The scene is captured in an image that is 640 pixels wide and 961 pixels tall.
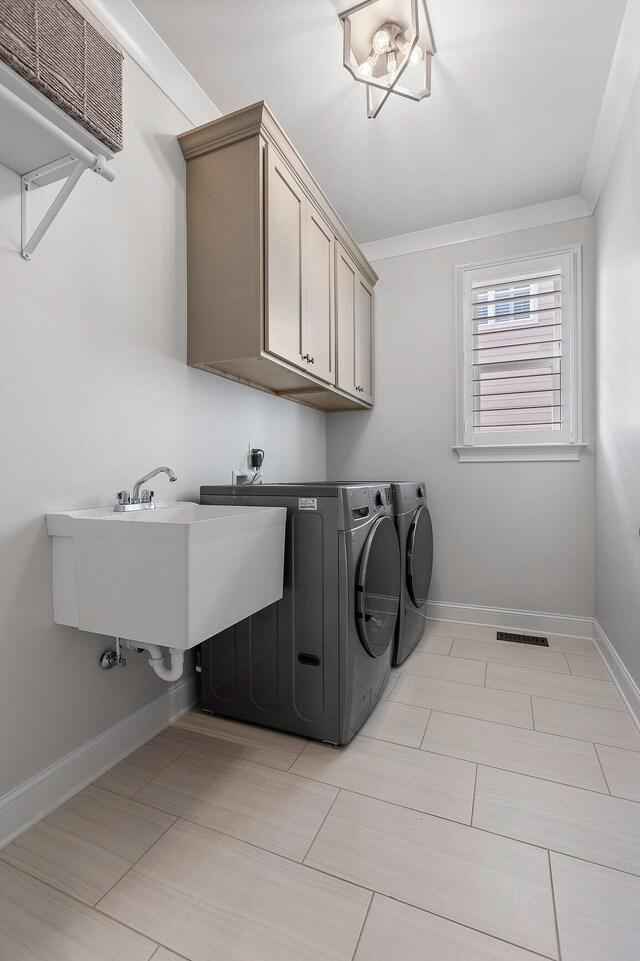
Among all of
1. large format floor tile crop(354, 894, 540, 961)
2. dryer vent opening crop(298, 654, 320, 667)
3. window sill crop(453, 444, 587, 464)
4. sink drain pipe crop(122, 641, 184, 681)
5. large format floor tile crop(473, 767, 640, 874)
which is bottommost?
large format floor tile crop(354, 894, 540, 961)

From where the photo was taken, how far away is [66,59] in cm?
105

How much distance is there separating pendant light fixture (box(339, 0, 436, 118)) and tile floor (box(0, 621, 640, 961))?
235cm

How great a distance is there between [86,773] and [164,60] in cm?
255

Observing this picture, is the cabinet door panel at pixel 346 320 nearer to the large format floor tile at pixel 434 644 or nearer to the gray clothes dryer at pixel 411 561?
the gray clothes dryer at pixel 411 561

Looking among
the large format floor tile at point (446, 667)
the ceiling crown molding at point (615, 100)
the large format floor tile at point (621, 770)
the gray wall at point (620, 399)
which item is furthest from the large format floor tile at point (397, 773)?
the ceiling crown molding at point (615, 100)

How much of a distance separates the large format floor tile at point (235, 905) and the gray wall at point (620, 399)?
1478 mm

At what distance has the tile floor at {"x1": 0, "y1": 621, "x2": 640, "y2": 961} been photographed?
94 cm

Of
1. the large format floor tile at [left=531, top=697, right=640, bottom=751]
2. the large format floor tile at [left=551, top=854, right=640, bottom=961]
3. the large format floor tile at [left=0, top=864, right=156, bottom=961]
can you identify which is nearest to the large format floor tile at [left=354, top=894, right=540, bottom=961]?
the large format floor tile at [left=551, top=854, right=640, bottom=961]

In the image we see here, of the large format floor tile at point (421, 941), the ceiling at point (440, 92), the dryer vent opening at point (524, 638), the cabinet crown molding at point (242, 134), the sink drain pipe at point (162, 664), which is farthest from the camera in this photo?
the dryer vent opening at point (524, 638)

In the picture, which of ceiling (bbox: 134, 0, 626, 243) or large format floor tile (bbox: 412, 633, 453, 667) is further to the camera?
large format floor tile (bbox: 412, 633, 453, 667)

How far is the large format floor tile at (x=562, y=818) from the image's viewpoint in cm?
116

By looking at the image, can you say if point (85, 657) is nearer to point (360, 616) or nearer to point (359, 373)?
point (360, 616)

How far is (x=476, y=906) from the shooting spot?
1.01 m

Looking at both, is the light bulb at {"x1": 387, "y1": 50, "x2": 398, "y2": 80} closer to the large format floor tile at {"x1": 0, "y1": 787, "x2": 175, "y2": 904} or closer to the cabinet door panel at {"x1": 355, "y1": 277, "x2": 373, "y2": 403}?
the cabinet door panel at {"x1": 355, "y1": 277, "x2": 373, "y2": 403}
